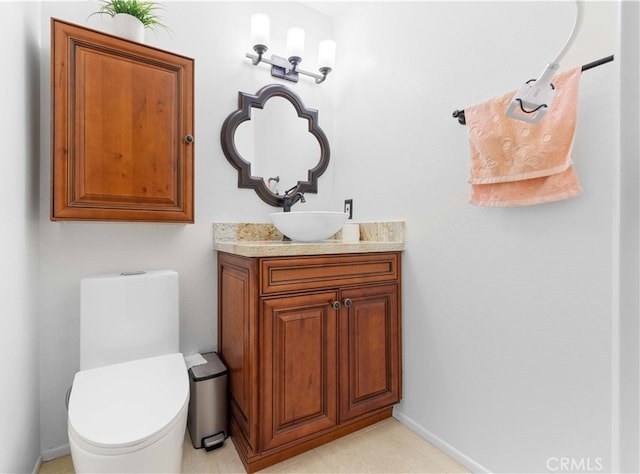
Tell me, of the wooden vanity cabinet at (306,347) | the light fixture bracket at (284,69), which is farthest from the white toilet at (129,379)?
the light fixture bracket at (284,69)

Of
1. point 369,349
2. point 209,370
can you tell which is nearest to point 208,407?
point 209,370

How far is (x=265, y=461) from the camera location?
1383 mm

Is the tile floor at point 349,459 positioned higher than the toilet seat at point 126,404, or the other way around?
the toilet seat at point 126,404

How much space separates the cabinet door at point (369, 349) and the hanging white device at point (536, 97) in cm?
94

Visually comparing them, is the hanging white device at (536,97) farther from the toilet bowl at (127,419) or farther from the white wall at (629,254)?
the toilet bowl at (127,419)

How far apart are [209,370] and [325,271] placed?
2.44ft

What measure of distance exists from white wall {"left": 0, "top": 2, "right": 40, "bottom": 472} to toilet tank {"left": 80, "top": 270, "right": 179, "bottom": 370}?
0.19m

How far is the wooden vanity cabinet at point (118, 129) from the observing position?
1.28 m

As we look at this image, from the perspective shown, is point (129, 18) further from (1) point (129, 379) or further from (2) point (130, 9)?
(1) point (129, 379)

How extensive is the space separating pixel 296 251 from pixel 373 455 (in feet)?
3.27

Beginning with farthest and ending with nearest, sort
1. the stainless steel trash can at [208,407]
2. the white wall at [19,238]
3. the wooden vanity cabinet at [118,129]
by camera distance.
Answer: the stainless steel trash can at [208,407], the wooden vanity cabinet at [118,129], the white wall at [19,238]

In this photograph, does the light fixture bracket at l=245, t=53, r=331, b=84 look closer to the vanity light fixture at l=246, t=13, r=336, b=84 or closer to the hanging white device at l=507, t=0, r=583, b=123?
the vanity light fixture at l=246, t=13, r=336, b=84

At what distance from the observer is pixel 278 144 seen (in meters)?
2.04

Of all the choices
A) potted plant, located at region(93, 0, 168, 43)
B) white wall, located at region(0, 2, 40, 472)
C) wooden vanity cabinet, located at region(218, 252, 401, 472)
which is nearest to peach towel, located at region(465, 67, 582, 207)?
wooden vanity cabinet, located at region(218, 252, 401, 472)
